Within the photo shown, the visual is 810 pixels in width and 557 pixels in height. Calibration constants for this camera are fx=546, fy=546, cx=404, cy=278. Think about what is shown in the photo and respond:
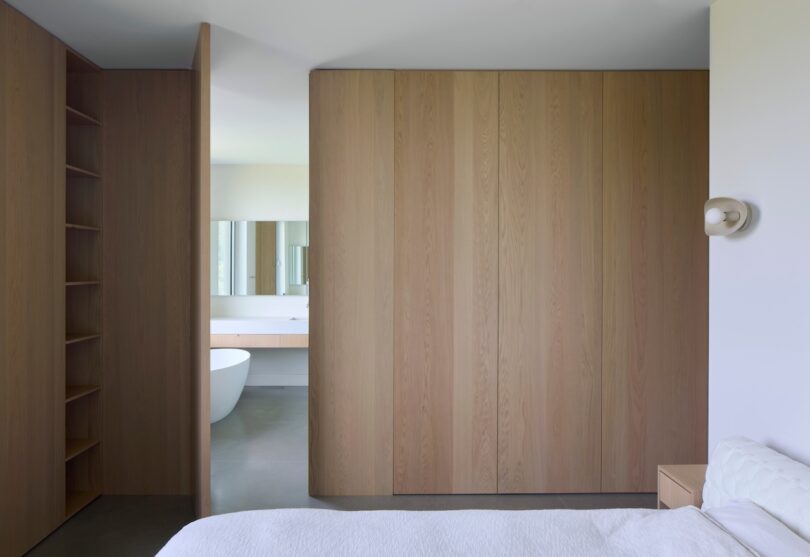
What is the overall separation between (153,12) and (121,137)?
105 cm

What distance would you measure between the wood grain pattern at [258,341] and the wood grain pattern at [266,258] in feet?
2.69

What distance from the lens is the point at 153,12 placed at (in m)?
2.65

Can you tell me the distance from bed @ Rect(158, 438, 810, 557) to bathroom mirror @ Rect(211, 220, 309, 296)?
4.55 meters

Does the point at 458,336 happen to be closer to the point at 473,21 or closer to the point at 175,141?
the point at 473,21

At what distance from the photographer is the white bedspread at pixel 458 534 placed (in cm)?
150

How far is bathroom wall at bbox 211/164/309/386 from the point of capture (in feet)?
20.4

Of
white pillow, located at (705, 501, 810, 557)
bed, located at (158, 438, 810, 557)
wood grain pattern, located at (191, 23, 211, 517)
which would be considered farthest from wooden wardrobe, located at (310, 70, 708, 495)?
white pillow, located at (705, 501, 810, 557)

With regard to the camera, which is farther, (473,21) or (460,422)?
(460,422)

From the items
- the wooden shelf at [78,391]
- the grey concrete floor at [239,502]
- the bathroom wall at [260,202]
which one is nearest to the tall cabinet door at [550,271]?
the grey concrete floor at [239,502]

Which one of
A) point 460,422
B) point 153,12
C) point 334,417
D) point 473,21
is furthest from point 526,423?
point 153,12

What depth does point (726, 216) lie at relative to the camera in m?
2.19

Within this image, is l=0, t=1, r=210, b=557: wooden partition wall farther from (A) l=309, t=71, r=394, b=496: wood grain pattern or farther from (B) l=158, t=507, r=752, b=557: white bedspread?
(B) l=158, t=507, r=752, b=557: white bedspread

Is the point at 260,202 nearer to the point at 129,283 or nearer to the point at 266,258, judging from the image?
the point at 266,258

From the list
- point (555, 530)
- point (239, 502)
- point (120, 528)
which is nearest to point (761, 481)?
point (555, 530)
